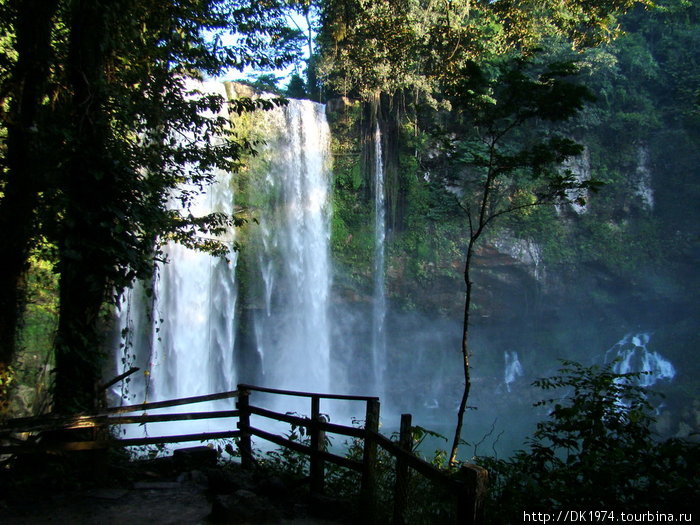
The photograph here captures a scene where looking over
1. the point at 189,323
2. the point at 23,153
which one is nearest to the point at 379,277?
the point at 189,323

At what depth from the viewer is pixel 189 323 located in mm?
15375

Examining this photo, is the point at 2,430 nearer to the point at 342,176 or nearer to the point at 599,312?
the point at 342,176

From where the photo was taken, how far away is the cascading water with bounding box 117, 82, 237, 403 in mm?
14742

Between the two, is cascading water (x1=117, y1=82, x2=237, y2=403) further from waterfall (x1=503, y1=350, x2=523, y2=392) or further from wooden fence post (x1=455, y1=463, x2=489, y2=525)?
wooden fence post (x1=455, y1=463, x2=489, y2=525)

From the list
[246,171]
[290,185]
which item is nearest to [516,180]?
[290,185]

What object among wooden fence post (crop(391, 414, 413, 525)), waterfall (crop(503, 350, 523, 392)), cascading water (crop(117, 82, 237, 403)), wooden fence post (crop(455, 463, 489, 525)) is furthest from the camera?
waterfall (crop(503, 350, 523, 392))

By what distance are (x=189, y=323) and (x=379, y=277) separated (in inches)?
311

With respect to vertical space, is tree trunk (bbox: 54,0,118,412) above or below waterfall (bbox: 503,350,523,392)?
above

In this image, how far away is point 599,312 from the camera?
22500 mm

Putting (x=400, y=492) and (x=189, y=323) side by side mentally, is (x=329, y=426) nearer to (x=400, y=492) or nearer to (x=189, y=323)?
(x=400, y=492)

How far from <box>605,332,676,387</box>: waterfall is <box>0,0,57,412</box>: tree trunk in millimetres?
22429

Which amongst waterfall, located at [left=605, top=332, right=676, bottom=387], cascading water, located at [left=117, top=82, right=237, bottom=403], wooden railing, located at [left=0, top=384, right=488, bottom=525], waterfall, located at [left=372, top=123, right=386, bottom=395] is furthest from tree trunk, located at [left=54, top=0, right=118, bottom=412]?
waterfall, located at [left=605, top=332, right=676, bottom=387]

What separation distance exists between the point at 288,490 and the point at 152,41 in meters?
5.62

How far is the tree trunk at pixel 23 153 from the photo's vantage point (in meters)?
4.38
